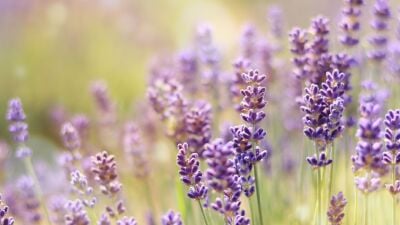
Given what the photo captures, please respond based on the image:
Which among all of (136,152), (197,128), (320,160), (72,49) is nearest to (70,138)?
(136,152)

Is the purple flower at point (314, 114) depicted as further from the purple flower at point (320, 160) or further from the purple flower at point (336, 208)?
the purple flower at point (336, 208)

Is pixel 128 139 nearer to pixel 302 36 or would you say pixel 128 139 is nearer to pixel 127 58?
pixel 302 36

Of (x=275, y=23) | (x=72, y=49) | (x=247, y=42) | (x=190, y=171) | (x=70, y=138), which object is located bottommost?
(x=190, y=171)

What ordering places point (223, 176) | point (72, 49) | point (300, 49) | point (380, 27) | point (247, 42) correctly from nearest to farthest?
point (223, 176), point (300, 49), point (380, 27), point (247, 42), point (72, 49)

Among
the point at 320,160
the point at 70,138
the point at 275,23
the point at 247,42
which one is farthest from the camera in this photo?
the point at 275,23

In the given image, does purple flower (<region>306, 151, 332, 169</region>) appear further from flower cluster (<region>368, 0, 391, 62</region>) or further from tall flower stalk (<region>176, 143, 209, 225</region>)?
flower cluster (<region>368, 0, 391, 62</region>)

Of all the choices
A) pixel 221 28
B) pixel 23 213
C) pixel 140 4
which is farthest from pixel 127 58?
pixel 23 213

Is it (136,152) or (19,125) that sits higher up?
(136,152)

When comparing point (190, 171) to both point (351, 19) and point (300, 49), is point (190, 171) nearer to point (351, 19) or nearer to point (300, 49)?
point (300, 49)

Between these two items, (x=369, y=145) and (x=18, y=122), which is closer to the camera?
(x=369, y=145)
